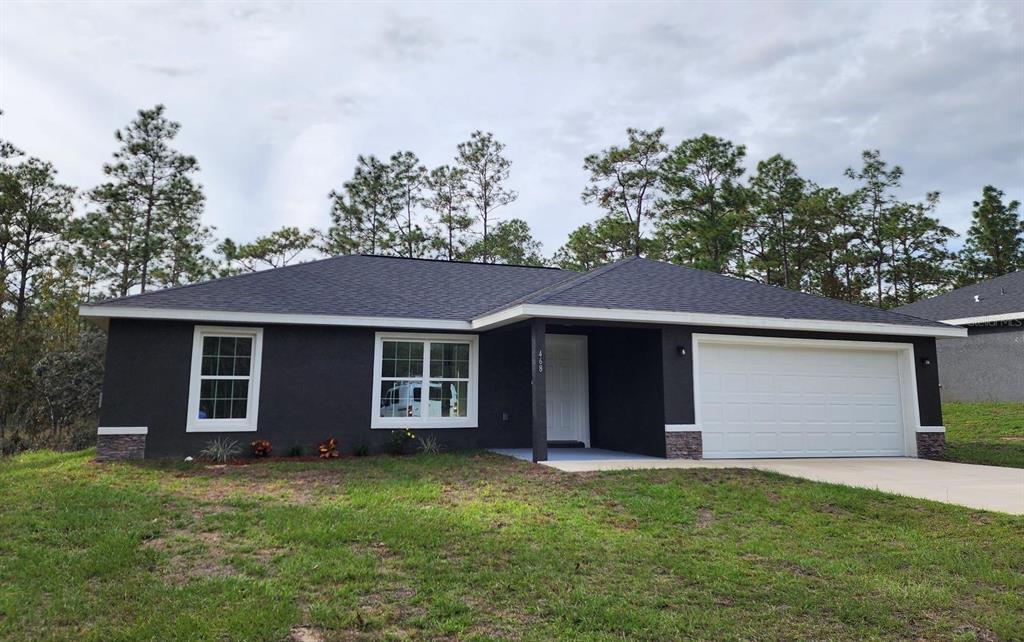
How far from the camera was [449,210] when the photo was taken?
27984 mm

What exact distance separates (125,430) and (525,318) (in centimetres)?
656

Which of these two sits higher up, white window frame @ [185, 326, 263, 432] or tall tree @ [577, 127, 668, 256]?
tall tree @ [577, 127, 668, 256]

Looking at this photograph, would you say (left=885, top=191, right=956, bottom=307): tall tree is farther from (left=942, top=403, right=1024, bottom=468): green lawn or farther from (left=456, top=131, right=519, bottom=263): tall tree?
(left=456, top=131, right=519, bottom=263): tall tree

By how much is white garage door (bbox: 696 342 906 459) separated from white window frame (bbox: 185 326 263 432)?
7.47 meters

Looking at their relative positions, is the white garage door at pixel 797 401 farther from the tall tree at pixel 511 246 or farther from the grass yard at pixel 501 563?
the tall tree at pixel 511 246

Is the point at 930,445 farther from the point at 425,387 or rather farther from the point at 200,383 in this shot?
the point at 200,383

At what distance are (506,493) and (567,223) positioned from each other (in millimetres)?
25117

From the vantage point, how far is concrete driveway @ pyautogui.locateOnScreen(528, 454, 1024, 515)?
674 cm

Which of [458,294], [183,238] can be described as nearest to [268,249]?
[183,238]

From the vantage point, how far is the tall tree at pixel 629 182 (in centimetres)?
2755

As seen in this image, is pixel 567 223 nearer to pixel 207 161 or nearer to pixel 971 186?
pixel 207 161

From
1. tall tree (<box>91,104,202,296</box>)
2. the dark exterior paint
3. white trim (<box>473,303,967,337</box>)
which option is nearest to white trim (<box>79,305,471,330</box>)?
the dark exterior paint

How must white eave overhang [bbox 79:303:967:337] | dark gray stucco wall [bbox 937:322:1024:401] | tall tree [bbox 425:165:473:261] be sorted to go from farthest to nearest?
tall tree [bbox 425:165:473:261], dark gray stucco wall [bbox 937:322:1024:401], white eave overhang [bbox 79:303:967:337]

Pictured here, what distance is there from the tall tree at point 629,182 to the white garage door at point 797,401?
668 inches
